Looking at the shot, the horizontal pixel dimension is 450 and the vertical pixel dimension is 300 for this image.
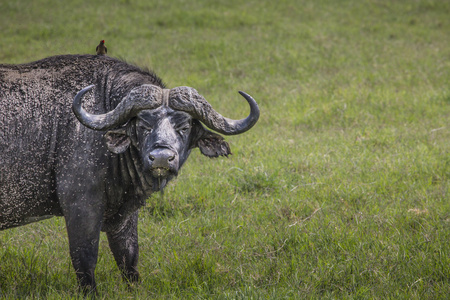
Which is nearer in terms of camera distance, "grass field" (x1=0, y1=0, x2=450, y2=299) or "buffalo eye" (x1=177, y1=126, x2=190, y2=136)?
"buffalo eye" (x1=177, y1=126, x2=190, y2=136)

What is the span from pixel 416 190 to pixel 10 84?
4.62 m

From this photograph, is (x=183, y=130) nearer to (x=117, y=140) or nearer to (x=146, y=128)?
(x=146, y=128)

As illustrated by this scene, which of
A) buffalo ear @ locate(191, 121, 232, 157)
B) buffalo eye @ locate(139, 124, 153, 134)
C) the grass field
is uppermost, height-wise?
buffalo eye @ locate(139, 124, 153, 134)

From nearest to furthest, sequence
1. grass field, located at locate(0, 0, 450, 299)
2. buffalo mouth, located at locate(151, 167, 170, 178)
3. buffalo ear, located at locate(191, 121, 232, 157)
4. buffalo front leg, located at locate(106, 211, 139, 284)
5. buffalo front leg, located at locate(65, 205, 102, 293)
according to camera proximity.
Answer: buffalo mouth, located at locate(151, 167, 170, 178) → buffalo front leg, located at locate(65, 205, 102, 293) → buffalo ear, located at locate(191, 121, 232, 157) → grass field, located at locate(0, 0, 450, 299) → buffalo front leg, located at locate(106, 211, 139, 284)

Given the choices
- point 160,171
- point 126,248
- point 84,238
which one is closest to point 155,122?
point 160,171

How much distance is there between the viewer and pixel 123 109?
3973 mm

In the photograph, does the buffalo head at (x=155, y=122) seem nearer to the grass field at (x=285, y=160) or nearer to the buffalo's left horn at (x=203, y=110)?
the buffalo's left horn at (x=203, y=110)

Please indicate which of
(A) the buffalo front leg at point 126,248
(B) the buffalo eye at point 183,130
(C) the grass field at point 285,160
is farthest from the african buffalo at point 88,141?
(C) the grass field at point 285,160

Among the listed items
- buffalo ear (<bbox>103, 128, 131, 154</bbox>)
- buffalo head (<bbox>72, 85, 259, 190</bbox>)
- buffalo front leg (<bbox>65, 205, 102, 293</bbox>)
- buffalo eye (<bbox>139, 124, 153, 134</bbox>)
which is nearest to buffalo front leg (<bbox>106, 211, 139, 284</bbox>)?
buffalo front leg (<bbox>65, 205, 102, 293</bbox>)

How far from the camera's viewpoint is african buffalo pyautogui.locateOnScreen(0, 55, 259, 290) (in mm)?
3998

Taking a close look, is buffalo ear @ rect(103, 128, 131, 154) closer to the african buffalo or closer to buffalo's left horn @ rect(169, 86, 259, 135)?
the african buffalo

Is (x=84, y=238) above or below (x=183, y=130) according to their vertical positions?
below

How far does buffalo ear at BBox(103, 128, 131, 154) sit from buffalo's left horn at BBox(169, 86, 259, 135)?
45 cm

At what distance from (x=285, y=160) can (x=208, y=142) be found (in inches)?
120
